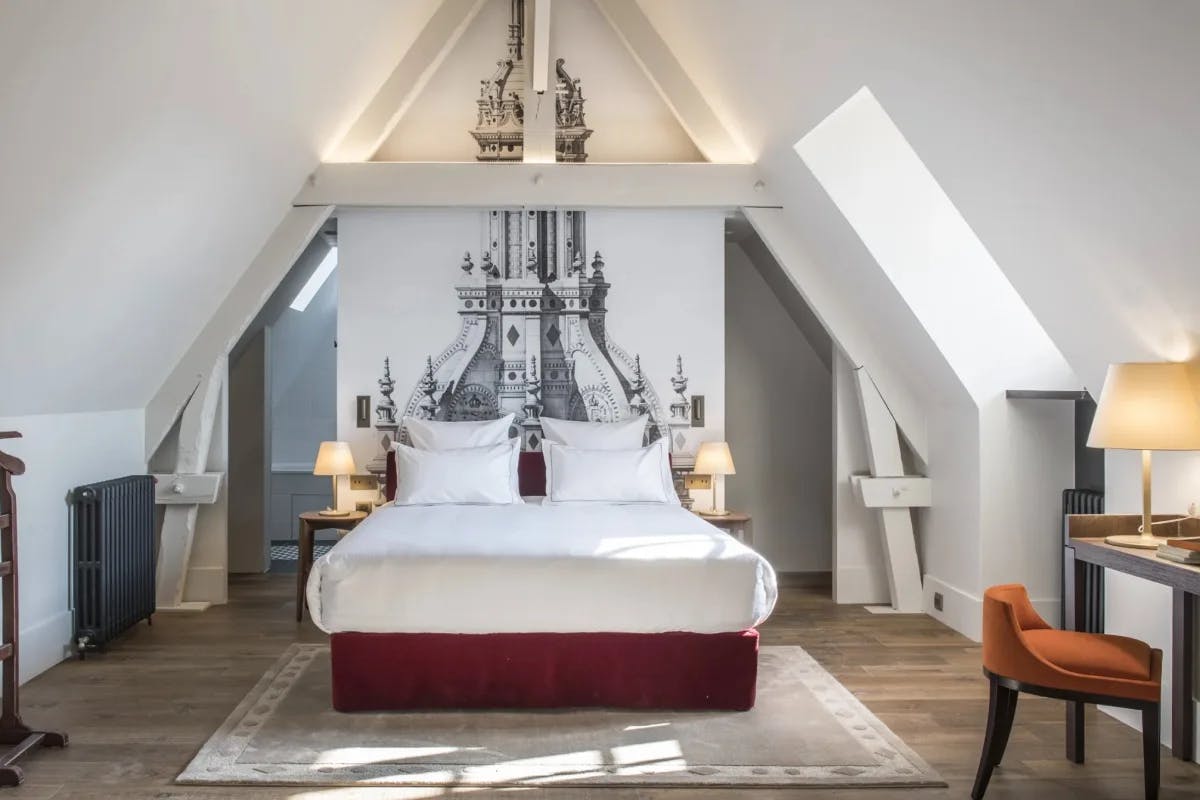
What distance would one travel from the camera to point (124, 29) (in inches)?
109

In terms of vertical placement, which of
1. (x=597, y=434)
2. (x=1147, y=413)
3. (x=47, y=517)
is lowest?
(x=47, y=517)

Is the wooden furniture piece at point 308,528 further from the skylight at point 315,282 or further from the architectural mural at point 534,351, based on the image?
the skylight at point 315,282

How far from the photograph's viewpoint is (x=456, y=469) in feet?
15.8

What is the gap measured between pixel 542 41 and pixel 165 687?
3.42 m

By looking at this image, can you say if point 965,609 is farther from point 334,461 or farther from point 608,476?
point 334,461

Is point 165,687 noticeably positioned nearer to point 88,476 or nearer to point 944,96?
point 88,476

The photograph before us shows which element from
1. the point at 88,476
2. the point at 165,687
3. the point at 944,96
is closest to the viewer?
the point at 944,96

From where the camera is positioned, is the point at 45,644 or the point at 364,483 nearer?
the point at 45,644

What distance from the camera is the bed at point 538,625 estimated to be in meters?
3.43

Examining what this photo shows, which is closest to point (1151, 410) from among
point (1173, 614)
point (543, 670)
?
point (1173, 614)

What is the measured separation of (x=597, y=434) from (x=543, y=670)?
1881 millimetres

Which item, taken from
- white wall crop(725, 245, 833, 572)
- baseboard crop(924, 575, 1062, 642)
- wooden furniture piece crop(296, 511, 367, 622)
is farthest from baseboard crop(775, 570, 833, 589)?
wooden furniture piece crop(296, 511, 367, 622)

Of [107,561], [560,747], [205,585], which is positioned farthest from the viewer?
[205,585]

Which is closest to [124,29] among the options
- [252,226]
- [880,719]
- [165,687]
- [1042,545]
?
[252,226]
